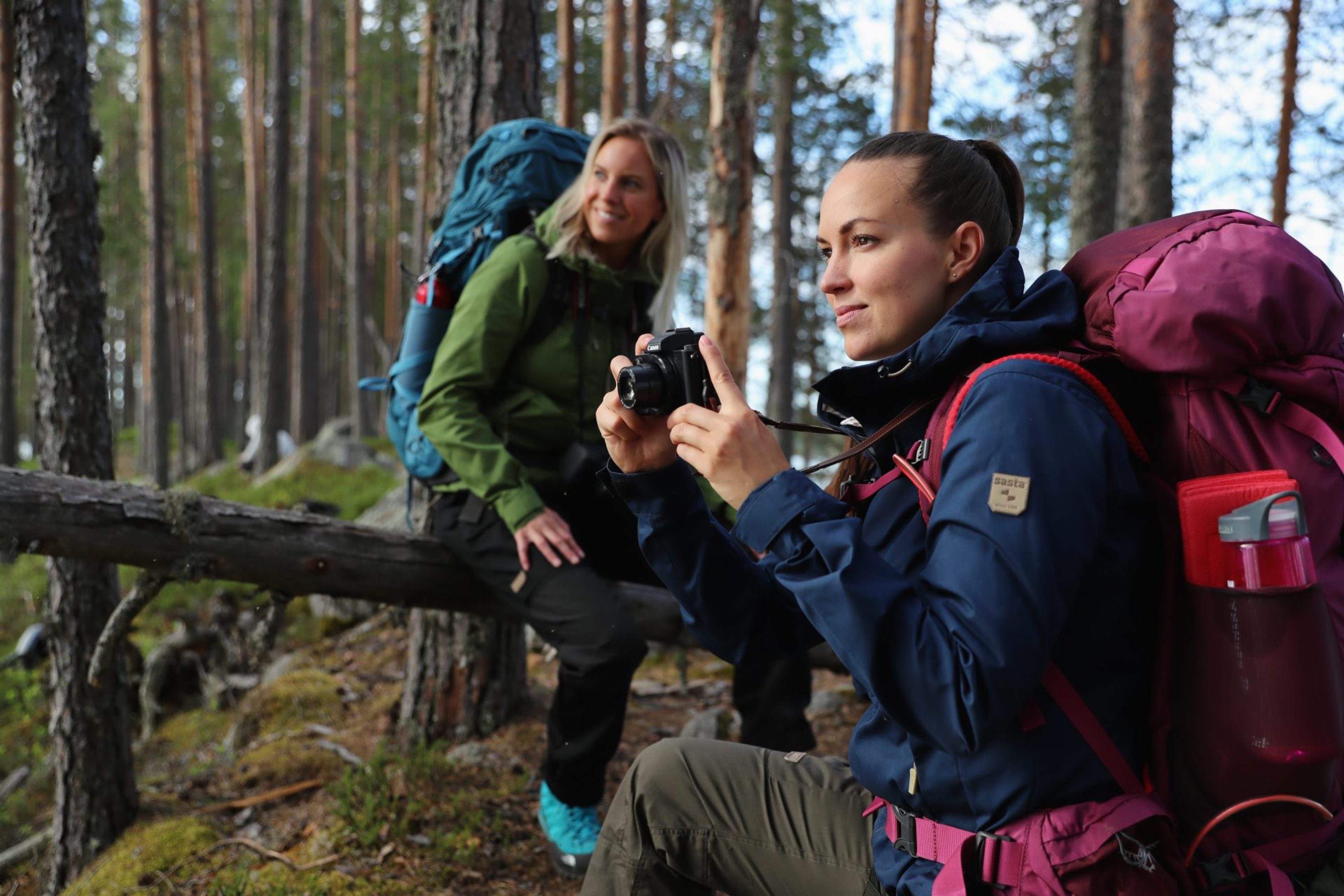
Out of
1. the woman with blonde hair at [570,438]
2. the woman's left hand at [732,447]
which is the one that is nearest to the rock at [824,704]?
the woman with blonde hair at [570,438]

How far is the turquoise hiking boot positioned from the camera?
3402mm

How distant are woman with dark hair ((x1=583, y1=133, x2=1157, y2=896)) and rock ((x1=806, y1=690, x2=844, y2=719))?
3231 millimetres

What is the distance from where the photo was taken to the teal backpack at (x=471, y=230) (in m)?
3.86

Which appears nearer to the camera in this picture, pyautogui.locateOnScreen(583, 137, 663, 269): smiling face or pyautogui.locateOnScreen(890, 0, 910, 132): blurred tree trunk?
pyautogui.locateOnScreen(583, 137, 663, 269): smiling face

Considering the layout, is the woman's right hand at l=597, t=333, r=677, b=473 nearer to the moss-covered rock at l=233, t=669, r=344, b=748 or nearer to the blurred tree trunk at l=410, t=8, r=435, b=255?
the moss-covered rock at l=233, t=669, r=344, b=748

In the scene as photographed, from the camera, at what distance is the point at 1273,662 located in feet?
4.69

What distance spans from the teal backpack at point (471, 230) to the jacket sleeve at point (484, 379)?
0.23m

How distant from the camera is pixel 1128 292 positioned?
160cm

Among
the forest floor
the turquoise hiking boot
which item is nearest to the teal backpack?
the forest floor

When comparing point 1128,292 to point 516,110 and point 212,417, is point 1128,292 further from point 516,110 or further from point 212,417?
point 212,417

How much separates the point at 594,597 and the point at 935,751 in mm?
1867

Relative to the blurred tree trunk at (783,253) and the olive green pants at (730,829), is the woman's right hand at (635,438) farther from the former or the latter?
the blurred tree trunk at (783,253)

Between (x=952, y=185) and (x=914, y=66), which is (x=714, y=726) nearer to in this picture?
(x=952, y=185)

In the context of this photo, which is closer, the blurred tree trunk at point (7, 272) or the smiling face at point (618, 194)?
the smiling face at point (618, 194)
